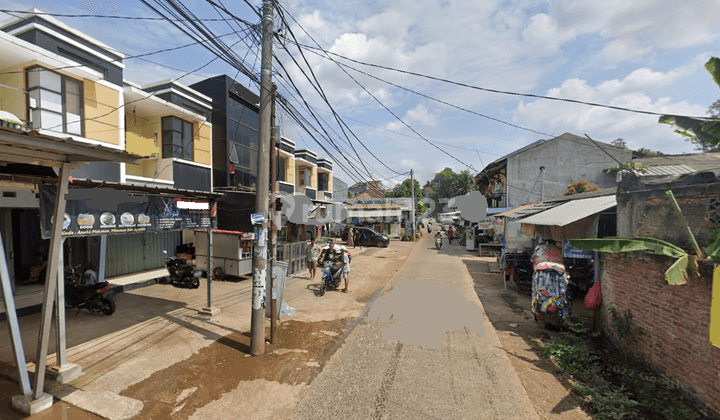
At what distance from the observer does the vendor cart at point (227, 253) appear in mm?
11383

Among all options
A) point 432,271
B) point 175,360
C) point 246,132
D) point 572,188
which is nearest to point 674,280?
point 175,360

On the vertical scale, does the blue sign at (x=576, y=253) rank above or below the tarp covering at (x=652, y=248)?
below

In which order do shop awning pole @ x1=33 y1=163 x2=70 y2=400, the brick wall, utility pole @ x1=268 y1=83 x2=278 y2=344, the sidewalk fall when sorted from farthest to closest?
utility pole @ x1=268 y1=83 x2=278 y2=344 → the sidewalk → shop awning pole @ x1=33 y1=163 x2=70 y2=400 → the brick wall

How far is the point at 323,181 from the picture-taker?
30.5m

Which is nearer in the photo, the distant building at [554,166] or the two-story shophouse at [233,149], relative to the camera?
the two-story shophouse at [233,149]

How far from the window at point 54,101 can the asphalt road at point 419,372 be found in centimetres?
1036

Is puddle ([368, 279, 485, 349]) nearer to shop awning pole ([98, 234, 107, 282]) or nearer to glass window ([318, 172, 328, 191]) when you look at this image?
shop awning pole ([98, 234, 107, 282])

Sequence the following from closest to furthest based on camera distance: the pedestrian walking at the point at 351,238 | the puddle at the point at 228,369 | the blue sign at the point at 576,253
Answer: the puddle at the point at 228,369
the blue sign at the point at 576,253
the pedestrian walking at the point at 351,238

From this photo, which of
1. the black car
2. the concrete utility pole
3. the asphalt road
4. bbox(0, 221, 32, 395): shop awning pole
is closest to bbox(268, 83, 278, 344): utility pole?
the concrete utility pole

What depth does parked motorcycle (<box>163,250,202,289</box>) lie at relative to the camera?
10.5 meters

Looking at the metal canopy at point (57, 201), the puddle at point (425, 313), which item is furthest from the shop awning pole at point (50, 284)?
the puddle at point (425, 313)

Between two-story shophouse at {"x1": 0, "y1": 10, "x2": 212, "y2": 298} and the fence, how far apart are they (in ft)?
16.6

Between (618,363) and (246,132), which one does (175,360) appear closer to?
(618,363)

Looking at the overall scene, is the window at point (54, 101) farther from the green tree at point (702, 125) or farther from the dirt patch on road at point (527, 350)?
the green tree at point (702, 125)
